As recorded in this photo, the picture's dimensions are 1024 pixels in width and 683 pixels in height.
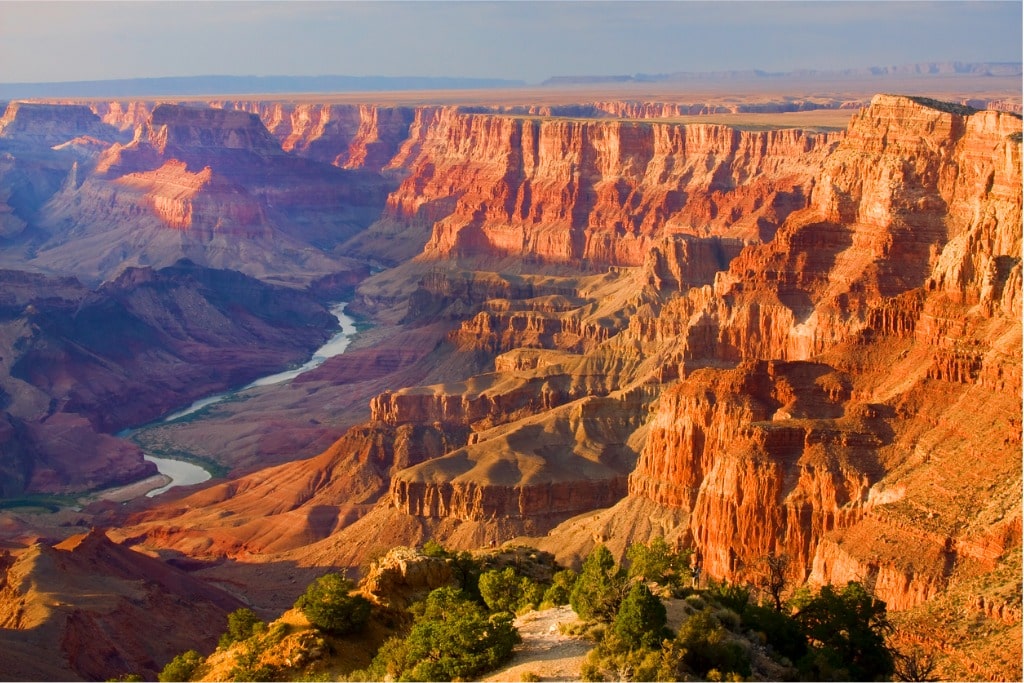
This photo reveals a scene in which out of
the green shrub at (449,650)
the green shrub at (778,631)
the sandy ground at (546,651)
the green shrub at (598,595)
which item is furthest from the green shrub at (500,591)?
the green shrub at (778,631)

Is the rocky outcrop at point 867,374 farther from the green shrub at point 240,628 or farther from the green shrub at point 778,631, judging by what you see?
the green shrub at point 240,628

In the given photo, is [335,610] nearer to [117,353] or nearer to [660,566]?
[660,566]

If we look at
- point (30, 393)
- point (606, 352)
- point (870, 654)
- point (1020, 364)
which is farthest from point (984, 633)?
point (30, 393)

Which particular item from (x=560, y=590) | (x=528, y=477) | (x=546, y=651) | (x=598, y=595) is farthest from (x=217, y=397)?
(x=546, y=651)

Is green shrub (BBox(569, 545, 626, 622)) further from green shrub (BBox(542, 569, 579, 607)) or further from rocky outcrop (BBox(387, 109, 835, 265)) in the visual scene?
rocky outcrop (BBox(387, 109, 835, 265))

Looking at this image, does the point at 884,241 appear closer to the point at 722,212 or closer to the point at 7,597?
the point at 7,597

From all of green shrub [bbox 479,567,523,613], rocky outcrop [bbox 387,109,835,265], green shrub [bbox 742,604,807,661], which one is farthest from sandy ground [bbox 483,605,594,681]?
rocky outcrop [bbox 387,109,835,265]
